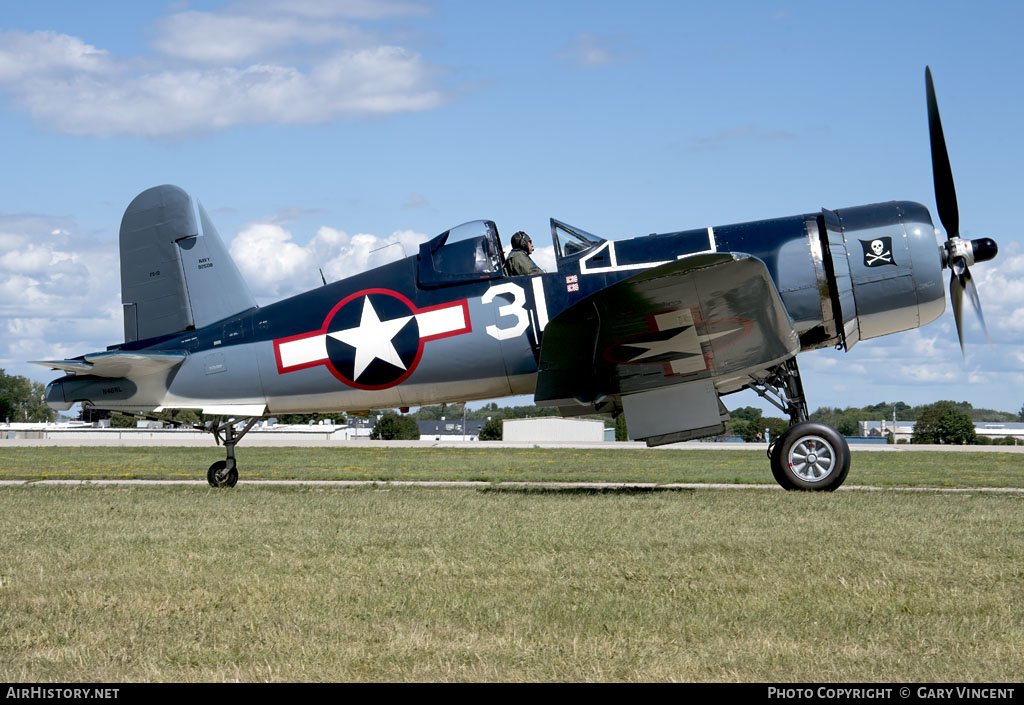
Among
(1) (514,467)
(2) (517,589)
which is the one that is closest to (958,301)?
(2) (517,589)

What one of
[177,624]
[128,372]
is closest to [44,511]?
[128,372]

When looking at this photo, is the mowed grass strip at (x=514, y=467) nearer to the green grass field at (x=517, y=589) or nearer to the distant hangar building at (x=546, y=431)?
the green grass field at (x=517, y=589)

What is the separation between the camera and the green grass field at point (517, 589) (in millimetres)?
4453

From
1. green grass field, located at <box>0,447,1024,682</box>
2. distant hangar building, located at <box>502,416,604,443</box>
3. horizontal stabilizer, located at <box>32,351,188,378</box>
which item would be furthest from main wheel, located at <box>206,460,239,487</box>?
distant hangar building, located at <box>502,416,604,443</box>

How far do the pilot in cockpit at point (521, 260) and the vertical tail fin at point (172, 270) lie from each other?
4077mm

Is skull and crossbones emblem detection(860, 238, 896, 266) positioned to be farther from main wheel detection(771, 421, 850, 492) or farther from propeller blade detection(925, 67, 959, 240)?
main wheel detection(771, 421, 850, 492)

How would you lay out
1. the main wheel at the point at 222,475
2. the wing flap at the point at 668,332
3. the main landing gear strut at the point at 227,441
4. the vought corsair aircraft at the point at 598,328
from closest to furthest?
the wing flap at the point at 668,332 < the vought corsair aircraft at the point at 598,328 < the main landing gear strut at the point at 227,441 < the main wheel at the point at 222,475

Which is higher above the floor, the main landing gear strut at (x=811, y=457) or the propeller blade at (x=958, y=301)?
the propeller blade at (x=958, y=301)

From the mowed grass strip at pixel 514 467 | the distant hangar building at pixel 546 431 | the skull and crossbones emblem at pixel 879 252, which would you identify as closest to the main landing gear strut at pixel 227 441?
the mowed grass strip at pixel 514 467

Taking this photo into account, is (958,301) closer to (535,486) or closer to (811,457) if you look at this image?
(811,457)

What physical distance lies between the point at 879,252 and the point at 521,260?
4.22 metres

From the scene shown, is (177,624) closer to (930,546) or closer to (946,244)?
(930,546)

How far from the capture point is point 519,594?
591cm

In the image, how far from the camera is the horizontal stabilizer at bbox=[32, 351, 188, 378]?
13.5 meters
